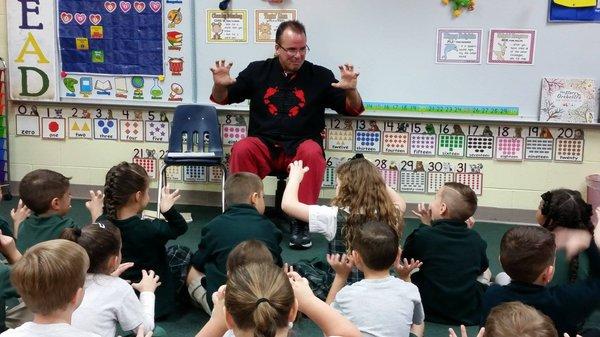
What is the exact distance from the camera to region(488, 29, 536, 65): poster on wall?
4516 mm

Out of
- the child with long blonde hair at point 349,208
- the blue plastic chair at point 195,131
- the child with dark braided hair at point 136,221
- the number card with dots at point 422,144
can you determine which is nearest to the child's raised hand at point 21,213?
the child with dark braided hair at point 136,221

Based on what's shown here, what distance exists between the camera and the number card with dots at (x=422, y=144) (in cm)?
477

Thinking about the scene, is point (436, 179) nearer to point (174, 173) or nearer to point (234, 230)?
point (174, 173)

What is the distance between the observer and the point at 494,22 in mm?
4535

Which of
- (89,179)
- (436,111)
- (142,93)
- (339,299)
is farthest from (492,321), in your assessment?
(89,179)

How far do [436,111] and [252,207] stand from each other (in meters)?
→ 2.21

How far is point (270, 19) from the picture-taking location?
15.6 ft

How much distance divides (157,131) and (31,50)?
1089 millimetres

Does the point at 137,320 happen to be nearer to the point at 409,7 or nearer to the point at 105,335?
the point at 105,335

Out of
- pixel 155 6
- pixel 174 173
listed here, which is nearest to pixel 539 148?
pixel 174 173

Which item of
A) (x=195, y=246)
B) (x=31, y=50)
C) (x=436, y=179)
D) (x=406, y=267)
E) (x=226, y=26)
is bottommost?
(x=195, y=246)

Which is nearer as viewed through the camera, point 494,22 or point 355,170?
point 355,170

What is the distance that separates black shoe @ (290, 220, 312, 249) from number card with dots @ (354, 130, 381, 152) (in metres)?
0.90

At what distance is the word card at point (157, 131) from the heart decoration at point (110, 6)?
0.83 metres
